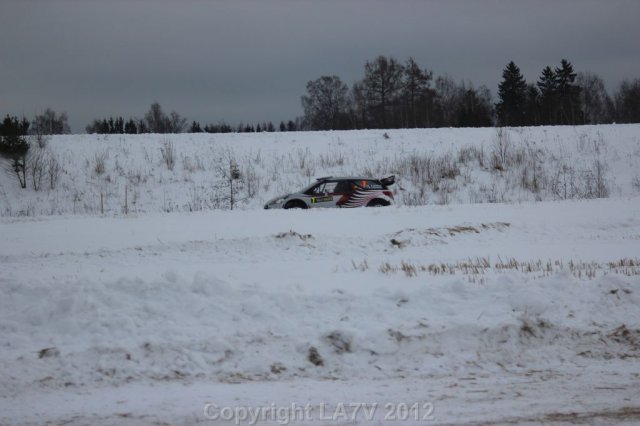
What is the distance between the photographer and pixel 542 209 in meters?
16.5

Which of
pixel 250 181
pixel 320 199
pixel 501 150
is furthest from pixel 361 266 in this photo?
pixel 501 150

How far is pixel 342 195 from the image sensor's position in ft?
59.7

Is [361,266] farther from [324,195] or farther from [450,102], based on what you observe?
[450,102]

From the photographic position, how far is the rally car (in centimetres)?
1817

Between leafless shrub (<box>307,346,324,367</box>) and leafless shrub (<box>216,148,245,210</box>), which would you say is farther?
leafless shrub (<box>216,148,245,210</box>)

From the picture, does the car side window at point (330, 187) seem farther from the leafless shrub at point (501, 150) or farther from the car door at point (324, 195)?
the leafless shrub at point (501, 150)

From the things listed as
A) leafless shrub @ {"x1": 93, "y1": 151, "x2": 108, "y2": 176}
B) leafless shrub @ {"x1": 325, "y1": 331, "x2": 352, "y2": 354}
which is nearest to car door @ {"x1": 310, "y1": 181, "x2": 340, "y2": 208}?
leafless shrub @ {"x1": 325, "y1": 331, "x2": 352, "y2": 354}

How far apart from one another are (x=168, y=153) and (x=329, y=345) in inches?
974

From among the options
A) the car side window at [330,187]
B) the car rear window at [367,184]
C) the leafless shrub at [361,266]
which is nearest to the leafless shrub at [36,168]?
the car side window at [330,187]

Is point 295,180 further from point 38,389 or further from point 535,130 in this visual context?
point 38,389

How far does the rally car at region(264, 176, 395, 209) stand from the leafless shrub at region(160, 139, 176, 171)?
1162cm

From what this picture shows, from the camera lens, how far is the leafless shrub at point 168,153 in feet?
92.9

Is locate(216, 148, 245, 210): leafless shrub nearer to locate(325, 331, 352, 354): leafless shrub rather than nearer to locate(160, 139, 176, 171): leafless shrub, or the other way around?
locate(160, 139, 176, 171): leafless shrub

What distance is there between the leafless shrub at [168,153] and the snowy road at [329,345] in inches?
742
